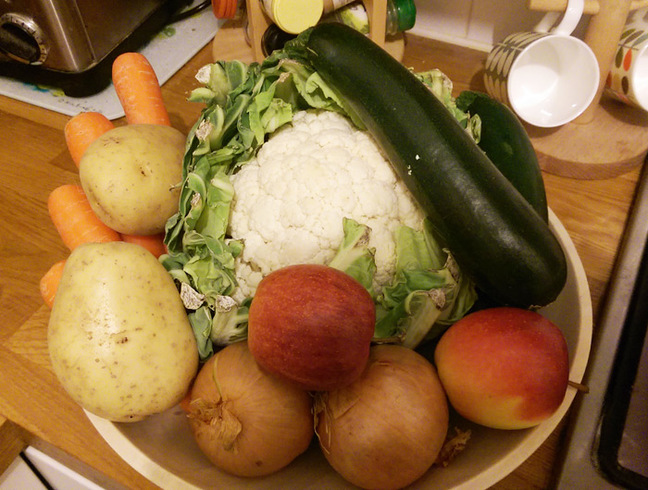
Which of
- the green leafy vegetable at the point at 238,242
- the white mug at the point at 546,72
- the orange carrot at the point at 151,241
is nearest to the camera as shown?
the green leafy vegetable at the point at 238,242

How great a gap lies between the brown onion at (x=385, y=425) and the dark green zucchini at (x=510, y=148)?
0.26 metres

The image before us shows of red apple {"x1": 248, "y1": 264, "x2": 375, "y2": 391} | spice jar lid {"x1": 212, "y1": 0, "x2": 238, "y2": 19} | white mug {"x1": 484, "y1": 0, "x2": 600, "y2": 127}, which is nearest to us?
red apple {"x1": 248, "y1": 264, "x2": 375, "y2": 391}

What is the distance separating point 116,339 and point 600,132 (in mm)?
802

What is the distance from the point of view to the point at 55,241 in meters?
0.83

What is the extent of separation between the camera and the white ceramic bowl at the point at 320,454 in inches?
19.1

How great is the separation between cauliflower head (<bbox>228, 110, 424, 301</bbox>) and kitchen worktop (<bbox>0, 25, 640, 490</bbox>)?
270 millimetres

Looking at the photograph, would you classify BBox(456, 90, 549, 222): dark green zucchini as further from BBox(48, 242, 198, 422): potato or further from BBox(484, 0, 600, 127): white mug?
BBox(48, 242, 198, 422): potato

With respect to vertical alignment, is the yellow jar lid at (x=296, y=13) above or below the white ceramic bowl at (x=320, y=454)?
above

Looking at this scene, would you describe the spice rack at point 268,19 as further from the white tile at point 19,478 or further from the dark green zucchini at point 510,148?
the white tile at point 19,478

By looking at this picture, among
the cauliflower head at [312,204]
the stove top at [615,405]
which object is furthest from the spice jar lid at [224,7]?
the stove top at [615,405]

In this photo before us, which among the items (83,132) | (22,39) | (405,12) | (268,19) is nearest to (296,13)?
(268,19)

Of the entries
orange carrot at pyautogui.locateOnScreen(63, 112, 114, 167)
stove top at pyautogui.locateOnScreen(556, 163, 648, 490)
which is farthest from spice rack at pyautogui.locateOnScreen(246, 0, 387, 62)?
stove top at pyautogui.locateOnScreen(556, 163, 648, 490)

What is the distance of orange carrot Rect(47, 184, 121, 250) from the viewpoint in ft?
2.31

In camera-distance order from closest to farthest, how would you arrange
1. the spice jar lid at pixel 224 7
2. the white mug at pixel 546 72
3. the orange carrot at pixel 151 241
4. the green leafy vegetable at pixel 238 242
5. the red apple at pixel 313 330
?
the red apple at pixel 313 330, the green leafy vegetable at pixel 238 242, the orange carrot at pixel 151 241, the white mug at pixel 546 72, the spice jar lid at pixel 224 7
